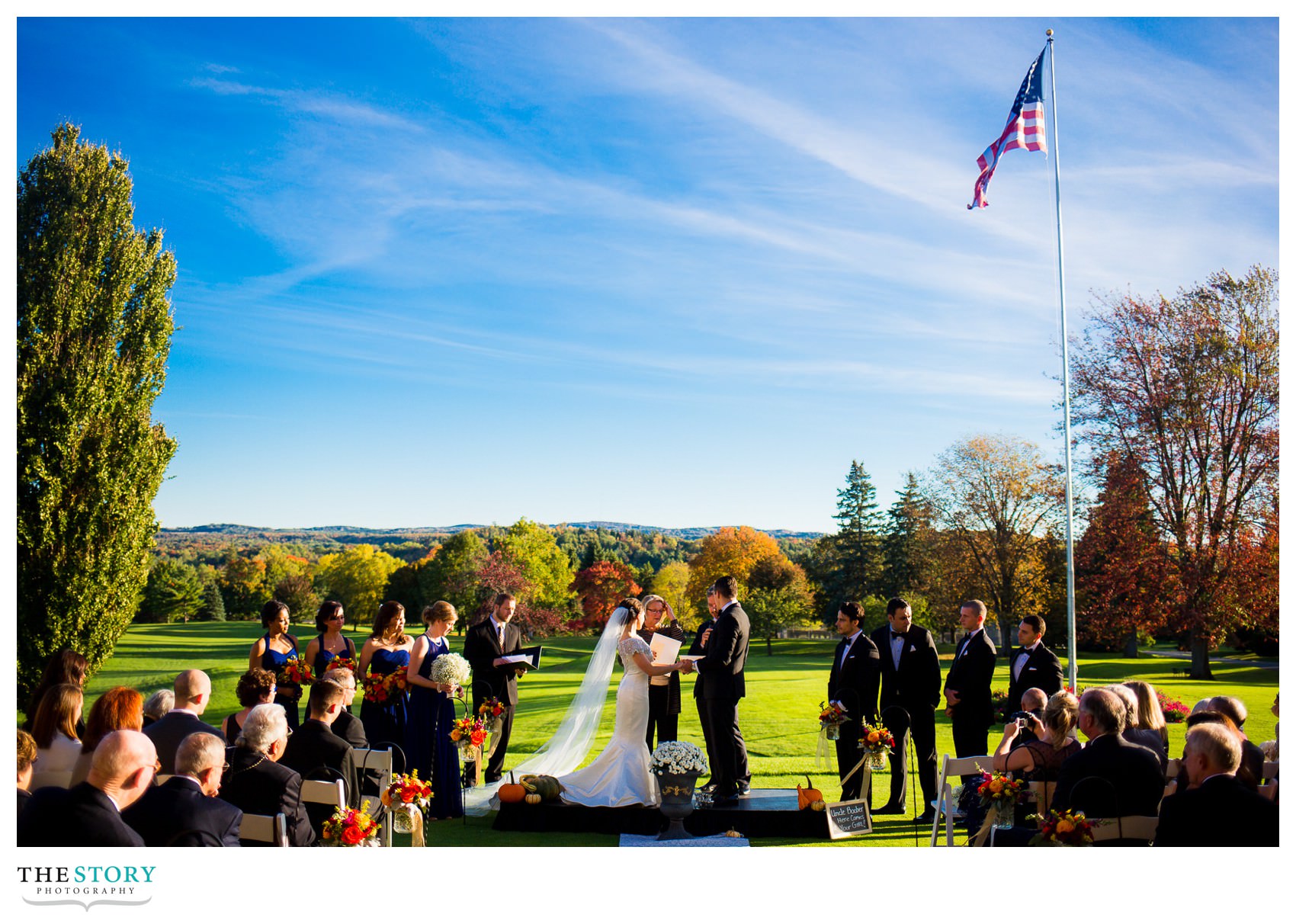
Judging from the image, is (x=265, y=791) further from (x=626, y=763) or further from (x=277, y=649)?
(x=626, y=763)

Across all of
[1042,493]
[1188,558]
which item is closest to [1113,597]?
[1188,558]

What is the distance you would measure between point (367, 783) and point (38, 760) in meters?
2.43

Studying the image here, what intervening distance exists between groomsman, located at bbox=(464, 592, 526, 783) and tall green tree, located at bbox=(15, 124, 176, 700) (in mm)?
10794

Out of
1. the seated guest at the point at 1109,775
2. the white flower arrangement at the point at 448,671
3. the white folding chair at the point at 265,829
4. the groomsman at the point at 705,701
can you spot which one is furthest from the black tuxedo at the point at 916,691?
the white folding chair at the point at 265,829

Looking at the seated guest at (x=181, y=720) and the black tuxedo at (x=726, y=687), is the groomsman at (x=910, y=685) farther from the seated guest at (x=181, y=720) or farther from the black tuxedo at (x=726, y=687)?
the seated guest at (x=181, y=720)

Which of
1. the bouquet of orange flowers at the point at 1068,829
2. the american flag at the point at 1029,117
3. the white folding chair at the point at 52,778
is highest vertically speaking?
the american flag at the point at 1029,117

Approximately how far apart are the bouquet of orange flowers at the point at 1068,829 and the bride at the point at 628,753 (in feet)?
11.4

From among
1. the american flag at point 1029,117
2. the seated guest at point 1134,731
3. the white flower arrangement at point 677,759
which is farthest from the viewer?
the american flag at point 1029,117

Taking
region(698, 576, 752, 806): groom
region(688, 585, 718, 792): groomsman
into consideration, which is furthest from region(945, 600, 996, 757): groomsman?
region(688, 585, 718, 792): groomsman

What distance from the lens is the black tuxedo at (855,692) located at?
8445 millimetres

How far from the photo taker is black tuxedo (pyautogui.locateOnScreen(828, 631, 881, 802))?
845 cm

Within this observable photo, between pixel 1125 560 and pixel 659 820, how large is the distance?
1974 centimetres

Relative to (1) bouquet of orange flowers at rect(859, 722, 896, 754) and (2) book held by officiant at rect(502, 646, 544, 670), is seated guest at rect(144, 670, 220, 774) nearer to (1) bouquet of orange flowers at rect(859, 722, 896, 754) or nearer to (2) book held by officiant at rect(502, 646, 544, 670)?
(2) book held by officiant at rect(502, 646, 544, 670)
